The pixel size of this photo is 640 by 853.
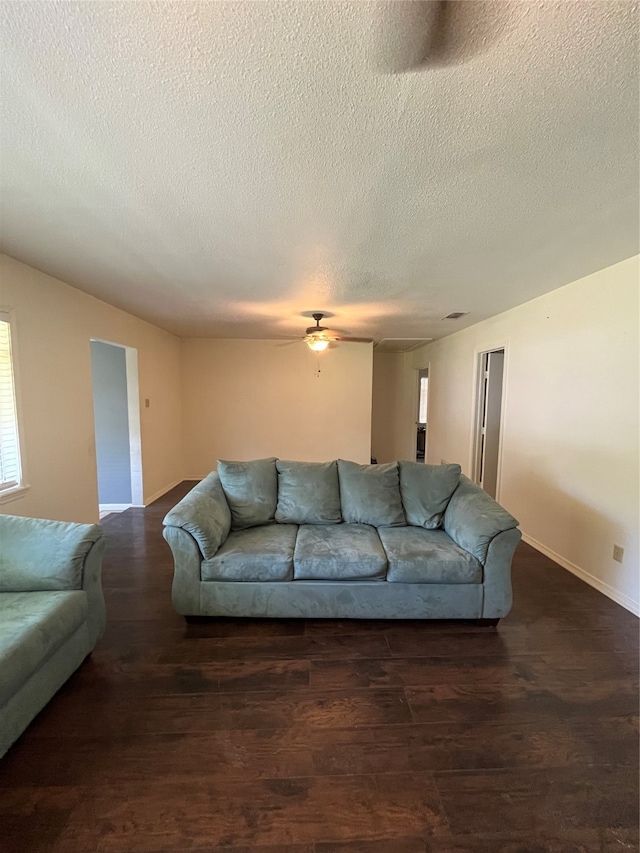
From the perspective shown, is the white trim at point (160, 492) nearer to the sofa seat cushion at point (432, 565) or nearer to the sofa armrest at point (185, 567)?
the sofa armrest at point (185, 567)

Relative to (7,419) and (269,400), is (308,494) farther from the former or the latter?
(269,400)

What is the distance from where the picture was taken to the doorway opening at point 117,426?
458cm

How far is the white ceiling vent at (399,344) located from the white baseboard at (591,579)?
3677 millimetres

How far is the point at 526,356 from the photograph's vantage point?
3.64 metres

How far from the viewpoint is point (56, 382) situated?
10.0 ft

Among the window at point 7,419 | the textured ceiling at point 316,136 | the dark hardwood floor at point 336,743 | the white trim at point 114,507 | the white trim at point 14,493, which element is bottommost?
the dark hardwood floor at point 336,743

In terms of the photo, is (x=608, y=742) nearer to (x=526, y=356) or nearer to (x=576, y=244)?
(x=576, y=244)

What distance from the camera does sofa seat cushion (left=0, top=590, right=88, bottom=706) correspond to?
1396 millimetres

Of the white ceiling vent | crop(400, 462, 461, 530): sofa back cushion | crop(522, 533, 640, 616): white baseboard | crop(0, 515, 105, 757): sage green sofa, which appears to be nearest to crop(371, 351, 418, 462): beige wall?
the white ceiling vent

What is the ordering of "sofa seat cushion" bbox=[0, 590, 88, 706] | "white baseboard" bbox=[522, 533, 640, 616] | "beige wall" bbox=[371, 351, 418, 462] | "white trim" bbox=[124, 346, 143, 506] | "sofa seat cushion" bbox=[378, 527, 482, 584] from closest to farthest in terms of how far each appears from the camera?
"sofa seat cushion" bbox=[0, 590, 88, 706] → "sofa seat cushion" bbox=[378, 527, 482, 584] → "white baseboard" bbox=[522, 533, 640, 616] → "white trim" bbox=[124, 346, 143, 506] → "beige wall" bbox=[371, 351, 418, 462]

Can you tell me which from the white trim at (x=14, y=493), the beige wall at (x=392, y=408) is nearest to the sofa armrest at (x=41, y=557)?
the white trim at (x=14, y=493)

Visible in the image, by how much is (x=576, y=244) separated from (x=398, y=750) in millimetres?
2937

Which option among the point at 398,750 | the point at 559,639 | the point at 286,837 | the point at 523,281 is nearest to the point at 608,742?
the point at 559,639

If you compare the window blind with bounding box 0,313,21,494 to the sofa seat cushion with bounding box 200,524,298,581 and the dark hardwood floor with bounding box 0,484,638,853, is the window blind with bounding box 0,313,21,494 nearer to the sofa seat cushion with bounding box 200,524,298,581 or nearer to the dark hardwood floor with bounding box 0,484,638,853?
the dark hardwood floor with bounding box 0,484,638,853
